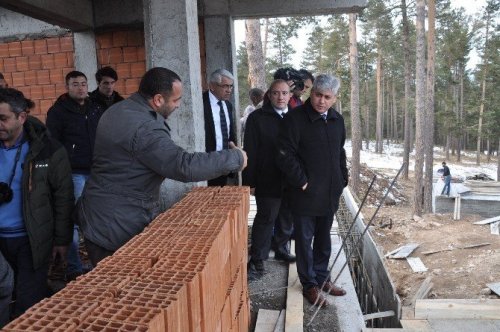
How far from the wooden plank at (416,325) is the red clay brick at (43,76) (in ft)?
19.6

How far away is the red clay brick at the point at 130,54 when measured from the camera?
5.54 meters

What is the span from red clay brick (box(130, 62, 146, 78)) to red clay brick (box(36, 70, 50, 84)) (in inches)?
54.2

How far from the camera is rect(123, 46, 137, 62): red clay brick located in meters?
5.54

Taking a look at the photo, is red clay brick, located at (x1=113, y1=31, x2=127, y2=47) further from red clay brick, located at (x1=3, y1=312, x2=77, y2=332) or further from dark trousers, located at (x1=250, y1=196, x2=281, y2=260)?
red clay brick, located at (x1=3, y1=312, x2=77, y2=332)

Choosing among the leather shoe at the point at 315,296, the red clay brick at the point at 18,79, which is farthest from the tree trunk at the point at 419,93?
the leather shoe at the point at 315,296

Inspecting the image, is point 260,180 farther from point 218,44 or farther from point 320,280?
point 218,44

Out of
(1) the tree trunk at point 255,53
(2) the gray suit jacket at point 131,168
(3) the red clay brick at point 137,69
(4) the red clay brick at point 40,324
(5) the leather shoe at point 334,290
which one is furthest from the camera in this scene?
(1) the tree trunk at point 255,53

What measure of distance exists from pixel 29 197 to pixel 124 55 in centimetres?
329

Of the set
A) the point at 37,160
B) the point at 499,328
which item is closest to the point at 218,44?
the point at 37,160

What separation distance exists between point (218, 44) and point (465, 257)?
11.2 meters

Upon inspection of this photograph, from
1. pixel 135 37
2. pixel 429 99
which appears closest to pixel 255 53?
pixel 135 37

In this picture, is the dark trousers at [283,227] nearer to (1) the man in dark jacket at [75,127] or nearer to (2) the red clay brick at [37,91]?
(1) the man in dark jacket at [75,127]

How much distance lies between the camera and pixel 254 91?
6.82 meters

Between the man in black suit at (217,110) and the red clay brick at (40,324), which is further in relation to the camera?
the man in black suit at (217,110)
